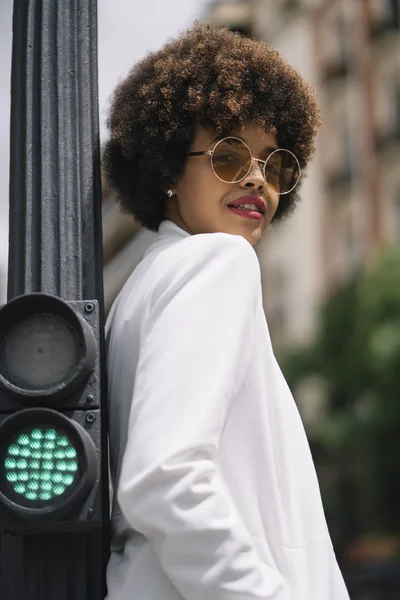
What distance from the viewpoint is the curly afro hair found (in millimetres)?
2740

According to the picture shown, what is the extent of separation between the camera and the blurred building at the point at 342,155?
120ft

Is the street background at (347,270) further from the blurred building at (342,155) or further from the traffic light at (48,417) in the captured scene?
the traffic light at (48,417)

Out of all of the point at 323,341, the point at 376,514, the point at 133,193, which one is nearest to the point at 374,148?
the point at 323,341

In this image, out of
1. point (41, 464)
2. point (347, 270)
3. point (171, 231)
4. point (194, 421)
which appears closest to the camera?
point (194, 421)

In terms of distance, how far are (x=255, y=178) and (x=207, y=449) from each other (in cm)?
81

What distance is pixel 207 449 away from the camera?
7.18ft

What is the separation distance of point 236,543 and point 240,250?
0.62 metres

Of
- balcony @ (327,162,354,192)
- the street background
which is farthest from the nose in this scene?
balcony @ (327,162,354,192)

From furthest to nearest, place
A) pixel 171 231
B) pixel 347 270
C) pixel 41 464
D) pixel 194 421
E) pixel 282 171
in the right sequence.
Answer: pixel 347 270 → pixel 282 171 → pixel 171 231 → pixel 41 464 → pixel 194 421

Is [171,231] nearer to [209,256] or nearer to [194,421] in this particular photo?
[209,256]

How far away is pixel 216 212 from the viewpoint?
274 cm

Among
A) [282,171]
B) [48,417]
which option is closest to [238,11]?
[282,171]

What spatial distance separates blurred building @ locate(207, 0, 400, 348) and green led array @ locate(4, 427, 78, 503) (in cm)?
3316

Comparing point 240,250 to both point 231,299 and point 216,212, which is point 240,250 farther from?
point 216,212
